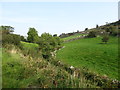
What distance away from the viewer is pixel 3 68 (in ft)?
17.4

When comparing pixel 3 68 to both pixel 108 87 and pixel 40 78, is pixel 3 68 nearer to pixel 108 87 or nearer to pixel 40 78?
pixel 40 78

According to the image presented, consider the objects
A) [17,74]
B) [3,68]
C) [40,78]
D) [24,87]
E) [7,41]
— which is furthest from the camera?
Answer: [7,41]

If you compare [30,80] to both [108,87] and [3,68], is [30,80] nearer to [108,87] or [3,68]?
[3,68]

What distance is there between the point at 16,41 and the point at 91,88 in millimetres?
11093

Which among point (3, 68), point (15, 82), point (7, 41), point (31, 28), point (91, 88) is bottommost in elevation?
point (91, 88)

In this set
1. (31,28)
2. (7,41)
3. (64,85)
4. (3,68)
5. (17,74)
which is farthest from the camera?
(31,28)

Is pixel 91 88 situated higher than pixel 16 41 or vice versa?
pixel 16 41

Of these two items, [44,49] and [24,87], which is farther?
[44,49]

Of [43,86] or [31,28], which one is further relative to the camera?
[31,28]

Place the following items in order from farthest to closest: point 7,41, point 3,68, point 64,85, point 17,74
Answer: point 7,41
point 3,68
point 17,74
point 64,85

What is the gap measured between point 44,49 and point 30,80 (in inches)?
284

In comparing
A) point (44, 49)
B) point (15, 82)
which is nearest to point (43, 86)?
point (15, 82)

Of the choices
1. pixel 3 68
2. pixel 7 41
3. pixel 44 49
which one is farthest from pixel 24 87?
pixel 7 41

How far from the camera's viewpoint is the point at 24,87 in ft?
12.4
